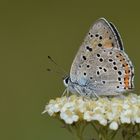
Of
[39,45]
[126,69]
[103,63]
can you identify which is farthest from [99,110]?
[39,45]

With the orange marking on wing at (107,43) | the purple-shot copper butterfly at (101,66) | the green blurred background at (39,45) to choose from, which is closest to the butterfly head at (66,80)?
the purple-shot copper butterfly at (101,66)

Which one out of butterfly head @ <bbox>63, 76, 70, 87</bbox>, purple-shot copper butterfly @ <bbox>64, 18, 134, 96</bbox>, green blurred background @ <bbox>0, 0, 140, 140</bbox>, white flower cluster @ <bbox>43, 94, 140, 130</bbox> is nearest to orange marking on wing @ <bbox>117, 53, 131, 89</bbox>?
purple-shot copper butterfly @ <bbox>64, 18, 134, 96</bbox>

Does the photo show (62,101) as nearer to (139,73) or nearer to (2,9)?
(139,73)

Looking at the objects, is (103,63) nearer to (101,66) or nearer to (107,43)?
(101,66)

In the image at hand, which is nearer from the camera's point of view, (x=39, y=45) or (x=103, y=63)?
(x=103, y=63)

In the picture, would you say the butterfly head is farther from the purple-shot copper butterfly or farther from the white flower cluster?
the white flower cluster

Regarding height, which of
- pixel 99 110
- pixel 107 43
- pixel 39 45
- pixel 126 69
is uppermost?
pixel 39 45

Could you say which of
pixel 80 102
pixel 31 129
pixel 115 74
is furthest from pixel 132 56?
pixel 80 102
